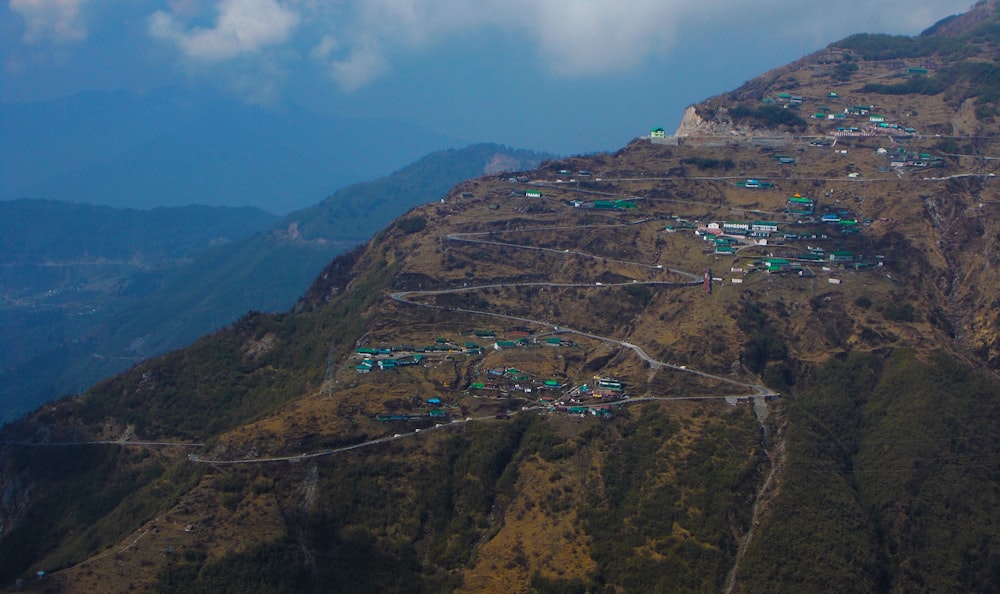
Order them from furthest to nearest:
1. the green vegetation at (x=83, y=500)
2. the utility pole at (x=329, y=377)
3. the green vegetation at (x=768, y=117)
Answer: the green vegetation at (x=768, y=117), the utility pole at (x=329, y=377), the green vegetation at (x=83, y=500)

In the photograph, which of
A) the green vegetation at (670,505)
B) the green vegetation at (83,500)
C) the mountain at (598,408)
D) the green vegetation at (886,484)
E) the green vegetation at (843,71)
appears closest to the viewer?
the green vegetation at (886,484)

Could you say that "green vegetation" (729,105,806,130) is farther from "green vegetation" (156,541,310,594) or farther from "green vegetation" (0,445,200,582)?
"green vegetation" (156,541,310,594)

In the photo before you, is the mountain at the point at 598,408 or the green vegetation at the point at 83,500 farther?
the green vegetation at the point at 83,500

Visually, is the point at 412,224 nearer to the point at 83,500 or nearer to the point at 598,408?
the point at 598,408

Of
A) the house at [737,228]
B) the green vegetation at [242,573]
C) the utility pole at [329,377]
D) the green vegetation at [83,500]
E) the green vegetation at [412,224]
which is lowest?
the green vegetation at [242,573]

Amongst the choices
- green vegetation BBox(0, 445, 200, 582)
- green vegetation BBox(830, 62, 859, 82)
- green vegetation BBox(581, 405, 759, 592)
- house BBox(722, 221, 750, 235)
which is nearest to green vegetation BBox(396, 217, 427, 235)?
house BBox(722, 221, 750, 235)

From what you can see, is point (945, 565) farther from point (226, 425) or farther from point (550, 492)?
point (226, 425)

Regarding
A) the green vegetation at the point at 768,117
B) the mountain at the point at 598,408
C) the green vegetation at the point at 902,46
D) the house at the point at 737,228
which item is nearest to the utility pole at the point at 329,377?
the mountain at the point at 598,408

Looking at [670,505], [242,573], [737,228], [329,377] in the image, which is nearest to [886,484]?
[670,505]

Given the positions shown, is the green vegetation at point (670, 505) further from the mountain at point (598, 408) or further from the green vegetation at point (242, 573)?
the green vegetation at point (242, 573)
